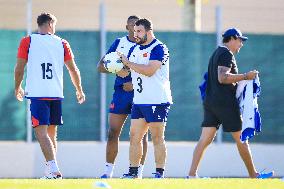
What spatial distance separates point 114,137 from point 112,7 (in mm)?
4324

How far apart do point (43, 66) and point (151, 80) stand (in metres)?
1.32

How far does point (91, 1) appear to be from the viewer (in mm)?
24922

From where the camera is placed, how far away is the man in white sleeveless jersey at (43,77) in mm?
15672

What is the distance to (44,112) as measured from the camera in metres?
15.7

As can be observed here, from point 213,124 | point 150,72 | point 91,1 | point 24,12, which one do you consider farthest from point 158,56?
point 91,1

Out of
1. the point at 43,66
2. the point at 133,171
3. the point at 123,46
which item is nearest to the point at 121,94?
the point at 123,46

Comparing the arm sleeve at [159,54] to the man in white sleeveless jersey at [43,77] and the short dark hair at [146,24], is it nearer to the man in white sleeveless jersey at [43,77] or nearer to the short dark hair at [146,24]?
the short dark hair at [146,24]

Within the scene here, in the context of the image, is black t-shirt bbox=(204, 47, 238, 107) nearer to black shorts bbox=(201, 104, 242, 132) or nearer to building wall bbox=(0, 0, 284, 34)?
black shorts bbox=(201, 104, 242, 132)

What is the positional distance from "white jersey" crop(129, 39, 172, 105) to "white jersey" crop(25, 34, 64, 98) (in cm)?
93

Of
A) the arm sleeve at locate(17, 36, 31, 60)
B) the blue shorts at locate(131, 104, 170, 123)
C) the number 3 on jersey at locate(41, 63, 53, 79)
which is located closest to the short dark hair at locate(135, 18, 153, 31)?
the blue shorts at locate(131, 104, 170, 123)

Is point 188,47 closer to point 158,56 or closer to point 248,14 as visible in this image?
point 248,14

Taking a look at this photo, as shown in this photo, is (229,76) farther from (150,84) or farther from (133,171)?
(133,171)

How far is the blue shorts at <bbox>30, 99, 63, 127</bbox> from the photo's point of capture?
1572 cm
